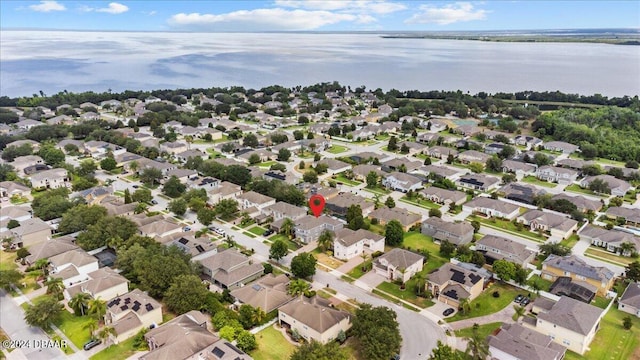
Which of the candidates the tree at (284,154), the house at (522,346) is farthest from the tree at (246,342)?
the tree at (284,154)

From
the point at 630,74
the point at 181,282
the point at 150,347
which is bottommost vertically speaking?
the point at 150,347

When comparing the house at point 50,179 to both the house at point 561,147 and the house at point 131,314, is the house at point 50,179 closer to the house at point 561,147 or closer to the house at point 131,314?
the house at point 131,314

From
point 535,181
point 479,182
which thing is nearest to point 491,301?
point 479,182

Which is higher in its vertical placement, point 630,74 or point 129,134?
point 630,74

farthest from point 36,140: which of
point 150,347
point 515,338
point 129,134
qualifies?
point 515,338

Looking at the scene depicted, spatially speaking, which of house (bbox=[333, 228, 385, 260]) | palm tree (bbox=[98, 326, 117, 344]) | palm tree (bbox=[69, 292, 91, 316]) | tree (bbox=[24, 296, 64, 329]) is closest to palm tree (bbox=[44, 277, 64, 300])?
palm tree (bbox=[69, 292, 91, 316])

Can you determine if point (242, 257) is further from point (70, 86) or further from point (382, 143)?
point (70, 86)
